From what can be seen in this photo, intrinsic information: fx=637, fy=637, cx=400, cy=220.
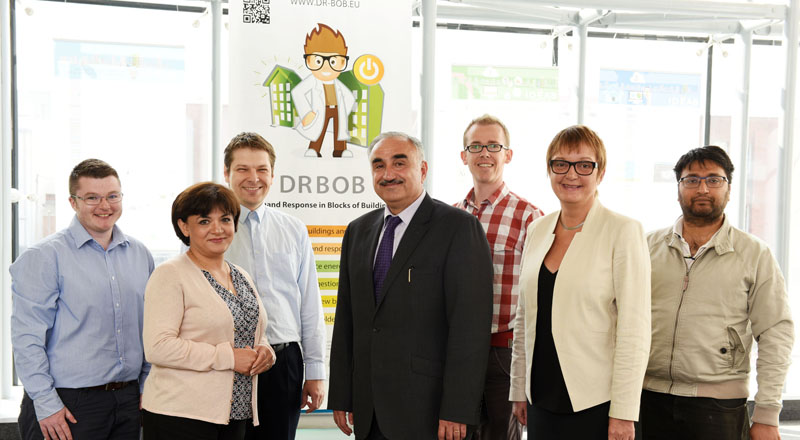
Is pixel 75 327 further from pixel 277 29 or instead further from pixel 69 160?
pixel 69 160

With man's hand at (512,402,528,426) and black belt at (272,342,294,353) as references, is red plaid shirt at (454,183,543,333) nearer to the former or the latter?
man's hand at (512,402,528,426)

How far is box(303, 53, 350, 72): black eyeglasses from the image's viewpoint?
4535 millimetres

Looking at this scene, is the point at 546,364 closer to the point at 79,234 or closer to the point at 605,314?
the point at 605,314

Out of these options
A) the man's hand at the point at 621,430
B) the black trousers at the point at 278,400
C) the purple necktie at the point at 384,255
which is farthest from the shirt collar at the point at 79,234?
the man's hand at the point at 621,430

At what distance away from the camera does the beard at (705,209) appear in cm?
269

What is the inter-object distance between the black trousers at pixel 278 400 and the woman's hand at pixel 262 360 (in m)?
0.30

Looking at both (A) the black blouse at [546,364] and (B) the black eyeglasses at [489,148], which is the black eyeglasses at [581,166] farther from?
(B) the black eyeglasses at [489,148]

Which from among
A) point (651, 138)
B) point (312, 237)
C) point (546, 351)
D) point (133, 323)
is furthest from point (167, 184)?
point (651, 138)

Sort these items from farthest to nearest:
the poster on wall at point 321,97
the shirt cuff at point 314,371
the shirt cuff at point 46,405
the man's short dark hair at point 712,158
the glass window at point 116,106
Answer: the glass window at point 116,106
the poster on wall at point 321,97
the shirt cuff at point 314,371
the man's short dark hair at point 712,158
the shirt cuff at point 46,405

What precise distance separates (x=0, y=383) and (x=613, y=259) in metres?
4.91

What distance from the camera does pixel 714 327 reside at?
263 centimetres

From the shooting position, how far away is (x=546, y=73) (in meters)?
5.96

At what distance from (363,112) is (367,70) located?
0.31 meters

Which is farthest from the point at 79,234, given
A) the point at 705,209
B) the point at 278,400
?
the point at 705,209
